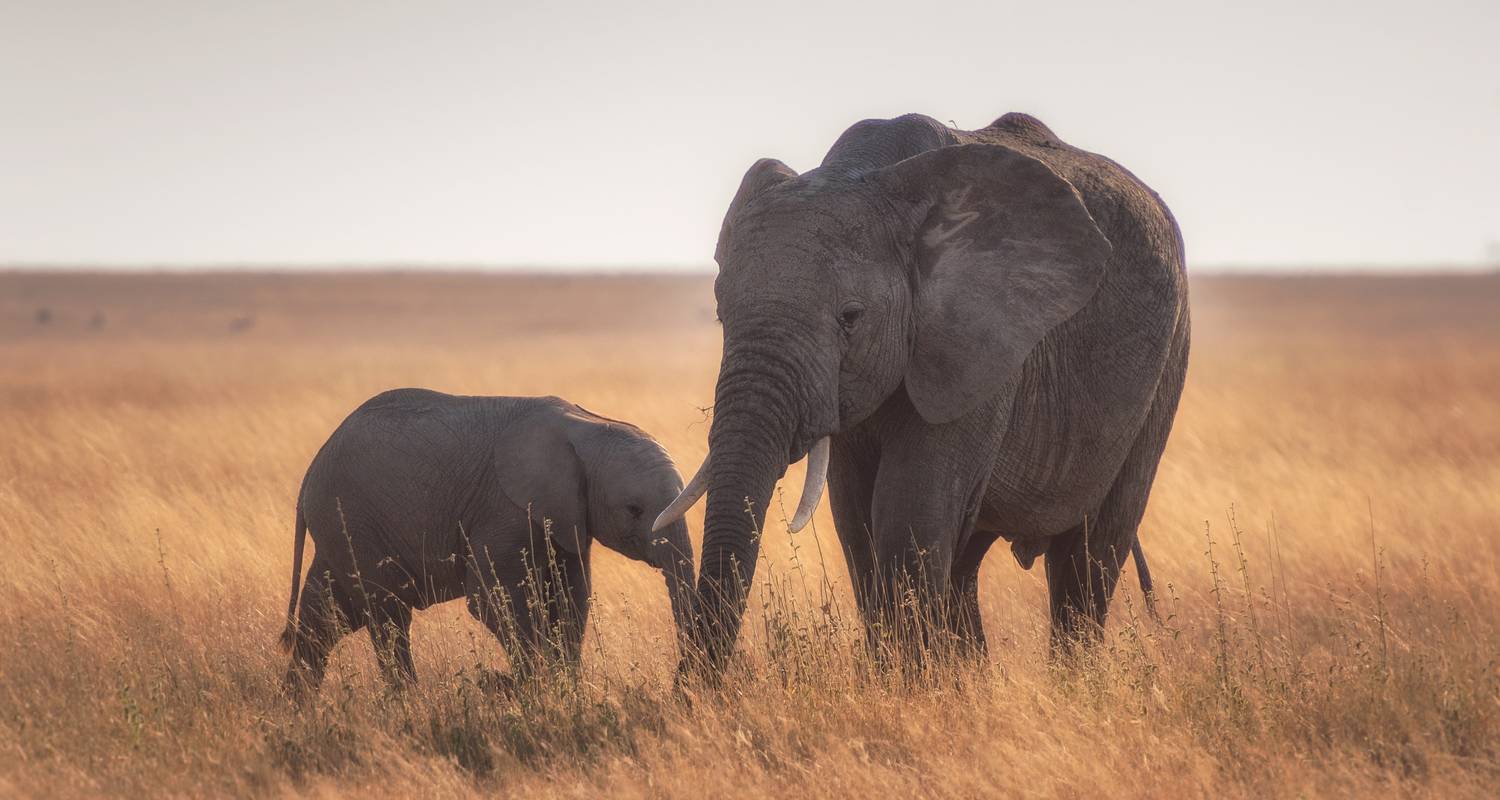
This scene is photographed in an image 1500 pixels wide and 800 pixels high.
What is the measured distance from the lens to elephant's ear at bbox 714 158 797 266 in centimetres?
578

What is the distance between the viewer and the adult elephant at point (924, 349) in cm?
516

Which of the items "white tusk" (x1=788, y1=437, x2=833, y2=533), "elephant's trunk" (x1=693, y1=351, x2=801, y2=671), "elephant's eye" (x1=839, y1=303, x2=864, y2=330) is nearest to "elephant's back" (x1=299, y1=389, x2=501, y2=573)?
"elephant's trunk" (x1=693, y1=351, x2=801, y2=671)

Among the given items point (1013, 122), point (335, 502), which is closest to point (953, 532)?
point (1013, 122)

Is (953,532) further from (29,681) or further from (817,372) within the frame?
(29,681)

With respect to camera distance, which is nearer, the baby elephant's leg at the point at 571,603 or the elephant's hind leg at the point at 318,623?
the baby elephant's leg at the point at 571,603

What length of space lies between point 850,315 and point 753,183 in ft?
2.85

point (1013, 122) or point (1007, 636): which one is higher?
point (1013, 122)

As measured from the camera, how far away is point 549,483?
23.6 feet

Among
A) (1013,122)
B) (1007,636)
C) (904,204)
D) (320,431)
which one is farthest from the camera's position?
(320,431)

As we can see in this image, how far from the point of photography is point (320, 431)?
16953 mm

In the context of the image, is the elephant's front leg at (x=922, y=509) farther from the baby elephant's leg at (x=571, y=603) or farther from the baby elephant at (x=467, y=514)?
the baby elephant's leg at (x=571, y=603)

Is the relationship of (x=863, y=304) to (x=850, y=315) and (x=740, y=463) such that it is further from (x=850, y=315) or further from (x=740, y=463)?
(x=740, y=463)

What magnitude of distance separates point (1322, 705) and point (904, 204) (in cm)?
235

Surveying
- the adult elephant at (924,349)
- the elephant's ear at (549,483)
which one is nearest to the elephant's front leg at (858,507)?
the adult elephant at (924,349)
